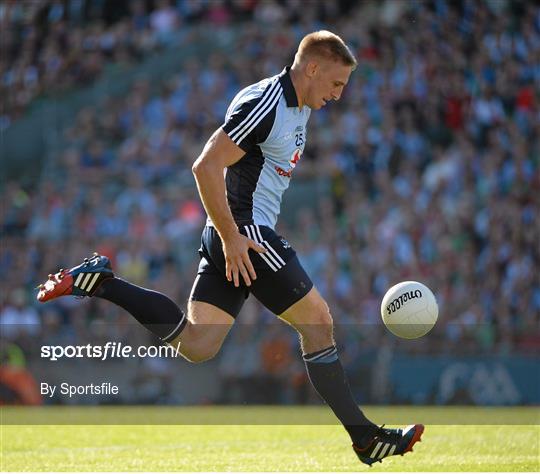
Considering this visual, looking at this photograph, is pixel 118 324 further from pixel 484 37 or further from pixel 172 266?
pixel 484 37

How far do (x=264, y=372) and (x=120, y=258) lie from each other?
359 centimetres

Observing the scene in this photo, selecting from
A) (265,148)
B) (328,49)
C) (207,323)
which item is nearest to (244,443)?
(207,323)

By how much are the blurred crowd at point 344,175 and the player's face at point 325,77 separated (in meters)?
8.91

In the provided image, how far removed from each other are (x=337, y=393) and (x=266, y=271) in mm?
867

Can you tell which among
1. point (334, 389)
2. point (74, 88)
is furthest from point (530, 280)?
point (334, 389)

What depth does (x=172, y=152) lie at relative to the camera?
766 inches

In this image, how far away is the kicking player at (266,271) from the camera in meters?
6.72

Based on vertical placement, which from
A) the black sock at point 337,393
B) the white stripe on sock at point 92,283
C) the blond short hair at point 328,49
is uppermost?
the blond short hair at point 328,49

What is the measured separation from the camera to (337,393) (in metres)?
6.86

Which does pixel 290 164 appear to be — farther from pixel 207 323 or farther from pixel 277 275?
pixel 207 323

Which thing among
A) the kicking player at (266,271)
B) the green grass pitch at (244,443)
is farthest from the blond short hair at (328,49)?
the green grass pitch at (244,443)

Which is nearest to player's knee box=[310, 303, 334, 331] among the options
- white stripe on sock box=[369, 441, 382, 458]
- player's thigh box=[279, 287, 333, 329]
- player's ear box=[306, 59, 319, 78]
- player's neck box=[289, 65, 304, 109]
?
player's thigh box=[279, 287, 333, 329]

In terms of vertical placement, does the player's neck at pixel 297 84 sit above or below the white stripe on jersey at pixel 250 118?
above

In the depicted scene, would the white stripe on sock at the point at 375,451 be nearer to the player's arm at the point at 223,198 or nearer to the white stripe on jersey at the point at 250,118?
the player's arm at the point at 223,198
